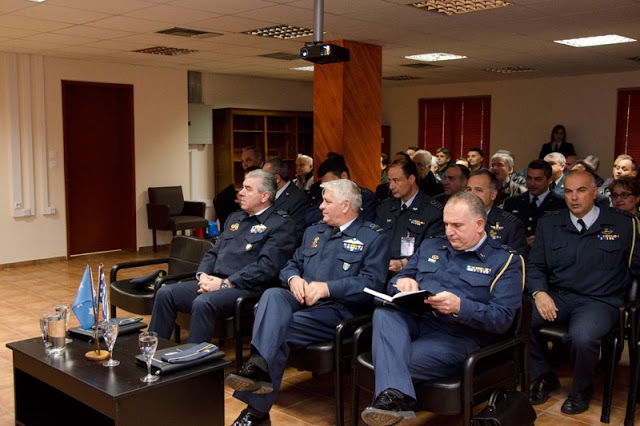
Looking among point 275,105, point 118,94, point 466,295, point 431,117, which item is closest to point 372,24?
point 466,295

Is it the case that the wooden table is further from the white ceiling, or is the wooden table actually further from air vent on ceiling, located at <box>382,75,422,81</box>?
air vent on ceiling, located at <box>382,75,422,81</box>

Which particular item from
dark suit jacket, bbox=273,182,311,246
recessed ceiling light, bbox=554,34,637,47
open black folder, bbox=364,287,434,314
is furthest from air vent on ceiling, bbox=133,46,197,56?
open black folder, bbox=364,287,434,314

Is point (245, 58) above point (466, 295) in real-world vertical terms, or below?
above

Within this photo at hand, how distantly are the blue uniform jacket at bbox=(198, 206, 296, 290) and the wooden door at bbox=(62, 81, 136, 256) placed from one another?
545cm

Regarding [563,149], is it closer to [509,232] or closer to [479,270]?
[509,232]

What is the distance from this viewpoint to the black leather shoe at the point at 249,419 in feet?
11.5

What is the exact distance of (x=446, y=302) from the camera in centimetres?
299

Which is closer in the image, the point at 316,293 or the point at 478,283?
the point at 478,283

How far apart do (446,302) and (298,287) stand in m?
1.04

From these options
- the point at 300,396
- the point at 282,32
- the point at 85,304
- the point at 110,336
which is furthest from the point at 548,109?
the point at 110,336

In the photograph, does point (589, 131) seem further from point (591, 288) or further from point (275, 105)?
point (591, 288)

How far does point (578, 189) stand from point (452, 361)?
5.58 ft

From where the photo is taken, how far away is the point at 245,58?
9094mm

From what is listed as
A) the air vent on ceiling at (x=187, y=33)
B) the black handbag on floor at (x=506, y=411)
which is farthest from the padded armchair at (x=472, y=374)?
the air vent on ceiling at (x=187, y=33)
